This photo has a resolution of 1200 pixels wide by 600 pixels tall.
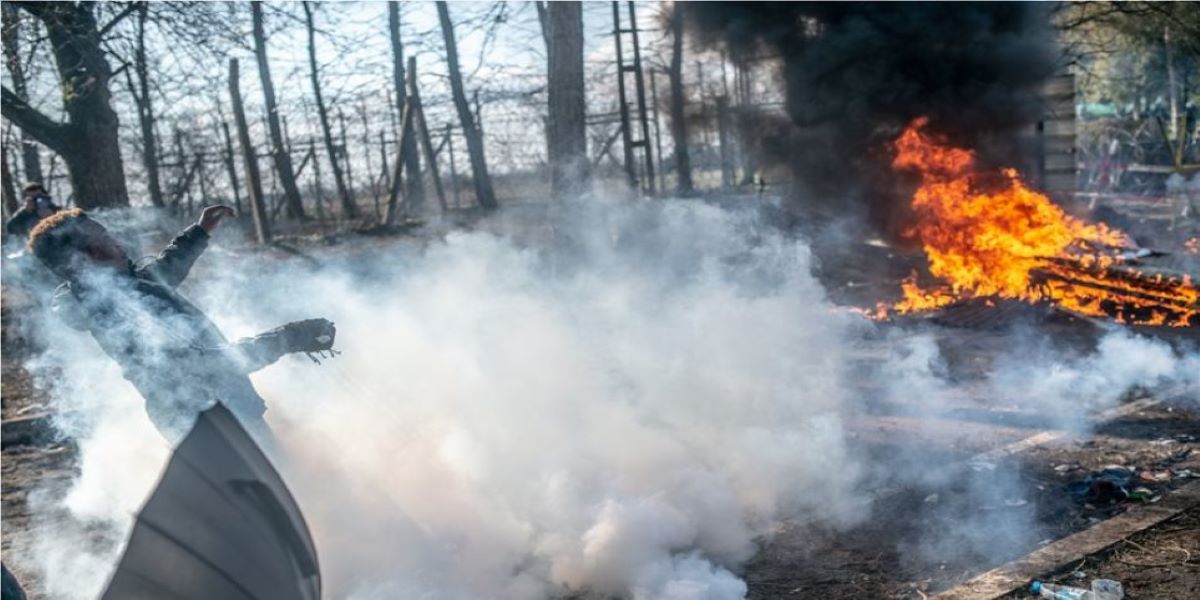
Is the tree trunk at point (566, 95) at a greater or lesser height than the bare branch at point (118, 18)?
lesser

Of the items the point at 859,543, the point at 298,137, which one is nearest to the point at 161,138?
the point at 298,137

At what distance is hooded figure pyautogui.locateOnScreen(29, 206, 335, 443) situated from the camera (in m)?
3.68

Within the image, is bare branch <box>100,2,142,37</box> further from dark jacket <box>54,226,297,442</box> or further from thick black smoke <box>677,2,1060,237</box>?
thick black smoke <box>677,2,1060,237</box>

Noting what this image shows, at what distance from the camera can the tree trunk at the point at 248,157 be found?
38.8 ft

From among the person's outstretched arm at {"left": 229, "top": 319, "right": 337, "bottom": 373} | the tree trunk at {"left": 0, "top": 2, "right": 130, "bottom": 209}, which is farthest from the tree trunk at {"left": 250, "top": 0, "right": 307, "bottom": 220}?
the person's outstretched arm at {"left": 229, "top": 319, "right": 337, "bottom": 373}

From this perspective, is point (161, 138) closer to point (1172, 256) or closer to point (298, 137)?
point (298, 137)

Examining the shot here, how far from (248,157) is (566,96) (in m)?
4.75

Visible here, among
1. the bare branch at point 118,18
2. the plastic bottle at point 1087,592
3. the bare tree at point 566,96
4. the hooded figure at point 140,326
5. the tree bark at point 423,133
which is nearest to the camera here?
the plastic bottle at point 1087,592

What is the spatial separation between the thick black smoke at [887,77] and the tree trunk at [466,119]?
4844 millimetres

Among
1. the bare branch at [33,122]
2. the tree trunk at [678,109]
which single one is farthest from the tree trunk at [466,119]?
the bare branch at [33,122]

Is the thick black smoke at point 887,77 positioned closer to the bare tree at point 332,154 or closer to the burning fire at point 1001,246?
the burning fire at point 1001,246

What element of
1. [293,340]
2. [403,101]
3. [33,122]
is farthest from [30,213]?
[403,101]

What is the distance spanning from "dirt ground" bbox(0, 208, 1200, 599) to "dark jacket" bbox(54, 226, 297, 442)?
1.55 metres

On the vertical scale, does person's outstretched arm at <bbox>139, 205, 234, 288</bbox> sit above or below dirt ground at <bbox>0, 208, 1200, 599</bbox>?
above
